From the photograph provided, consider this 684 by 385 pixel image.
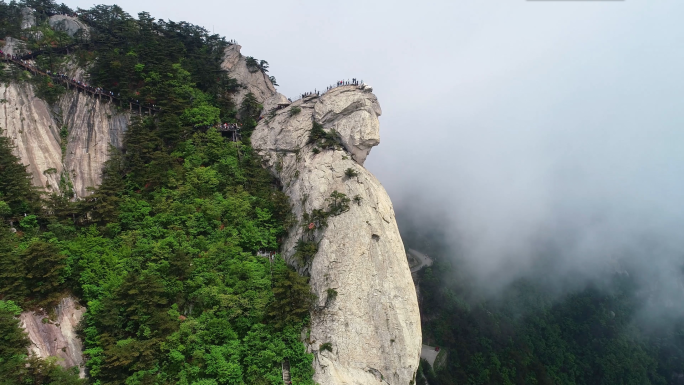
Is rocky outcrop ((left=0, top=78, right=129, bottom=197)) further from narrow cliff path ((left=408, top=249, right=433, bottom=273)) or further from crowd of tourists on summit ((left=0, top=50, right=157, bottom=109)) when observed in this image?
narrow cliff path ((left=408, top=249, right=433, bottom=273))

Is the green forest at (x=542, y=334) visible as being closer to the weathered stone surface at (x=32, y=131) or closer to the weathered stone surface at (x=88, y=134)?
the weathered stone surface at (x=88, y=134)

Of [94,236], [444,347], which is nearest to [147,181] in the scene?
[94,236]

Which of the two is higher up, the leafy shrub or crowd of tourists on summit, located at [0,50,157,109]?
crowd of tourists on summit, located at [0,50,157,109]

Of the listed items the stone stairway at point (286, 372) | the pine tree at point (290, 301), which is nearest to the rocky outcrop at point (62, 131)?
the pine tree at point (290, 301)

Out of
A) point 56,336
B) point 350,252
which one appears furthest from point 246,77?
point 56,336

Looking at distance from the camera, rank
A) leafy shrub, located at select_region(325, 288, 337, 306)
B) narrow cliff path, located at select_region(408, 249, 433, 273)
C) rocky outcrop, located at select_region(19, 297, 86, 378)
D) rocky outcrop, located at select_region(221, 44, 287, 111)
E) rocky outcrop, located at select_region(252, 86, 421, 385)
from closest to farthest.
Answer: rocky outcrop, located at select_region(19, 297, 86, 378)
rocky outcrop, located at select_region(252, 86, 421, 385)
leafy shrub, located at select_region(325, 288, 337, 306)
rocky outcrop, located at select_region(221, 44, 287, 111)
narrow cliff path, located at select_region(408, 249, 433, 273)

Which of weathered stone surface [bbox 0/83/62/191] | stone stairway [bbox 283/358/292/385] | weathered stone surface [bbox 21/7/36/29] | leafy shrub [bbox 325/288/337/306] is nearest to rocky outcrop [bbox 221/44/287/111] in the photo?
weathered stone surface [bbox 0/83/62/191]

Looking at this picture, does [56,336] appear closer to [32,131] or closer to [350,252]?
[350,252]

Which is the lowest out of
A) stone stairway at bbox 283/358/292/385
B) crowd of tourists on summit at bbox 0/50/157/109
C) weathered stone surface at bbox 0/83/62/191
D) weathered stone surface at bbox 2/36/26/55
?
stone stairway at bbox 283/358/292/385

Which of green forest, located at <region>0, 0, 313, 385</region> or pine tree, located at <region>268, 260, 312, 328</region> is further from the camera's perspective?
pine tree, located at <region>268, 260, 312, 328</region>
